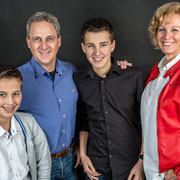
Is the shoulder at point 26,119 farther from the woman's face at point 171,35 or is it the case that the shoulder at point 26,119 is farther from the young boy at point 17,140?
the woman's face at point 171,35

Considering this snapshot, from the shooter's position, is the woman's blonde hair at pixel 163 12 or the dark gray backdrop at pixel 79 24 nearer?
the woman's blonde hair at pixel 163 12

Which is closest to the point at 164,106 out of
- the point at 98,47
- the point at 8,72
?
the point at 98,47

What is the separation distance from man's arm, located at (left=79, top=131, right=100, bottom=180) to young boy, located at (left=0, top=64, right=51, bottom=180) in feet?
1.21

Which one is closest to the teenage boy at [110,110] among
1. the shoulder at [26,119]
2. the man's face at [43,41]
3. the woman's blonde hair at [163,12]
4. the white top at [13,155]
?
the man's face at [43,41]

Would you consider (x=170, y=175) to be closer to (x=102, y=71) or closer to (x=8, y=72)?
(x=102, y=71)

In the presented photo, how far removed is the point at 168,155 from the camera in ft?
5.32

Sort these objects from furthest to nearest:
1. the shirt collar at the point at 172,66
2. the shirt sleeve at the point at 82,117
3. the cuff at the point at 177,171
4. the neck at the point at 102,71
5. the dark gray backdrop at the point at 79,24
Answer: the dark gray backdrop at the point at 79,24, the shirt sleeve at the point at 82,117, the neck at the point at 102,71, the shirt collar at the point at 172,66, the cuff at the point at 177,171

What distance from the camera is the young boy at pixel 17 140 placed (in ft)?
5.65

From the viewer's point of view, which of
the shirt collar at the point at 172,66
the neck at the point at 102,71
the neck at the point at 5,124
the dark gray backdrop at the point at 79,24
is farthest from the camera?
the dark gray backdrop at the point at 79,24

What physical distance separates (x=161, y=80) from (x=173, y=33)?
355 mm

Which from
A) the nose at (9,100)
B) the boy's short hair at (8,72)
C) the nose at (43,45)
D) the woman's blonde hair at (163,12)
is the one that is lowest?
the nose at (9,100)

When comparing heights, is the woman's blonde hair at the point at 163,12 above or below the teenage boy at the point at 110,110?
above

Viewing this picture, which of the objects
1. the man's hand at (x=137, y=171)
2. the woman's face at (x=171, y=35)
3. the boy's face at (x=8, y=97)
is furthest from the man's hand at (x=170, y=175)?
the boy's face at (x=8, y=97)

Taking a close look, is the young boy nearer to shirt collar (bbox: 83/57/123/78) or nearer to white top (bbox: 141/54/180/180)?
shirt collar (bbox: 83/57/123/78)
